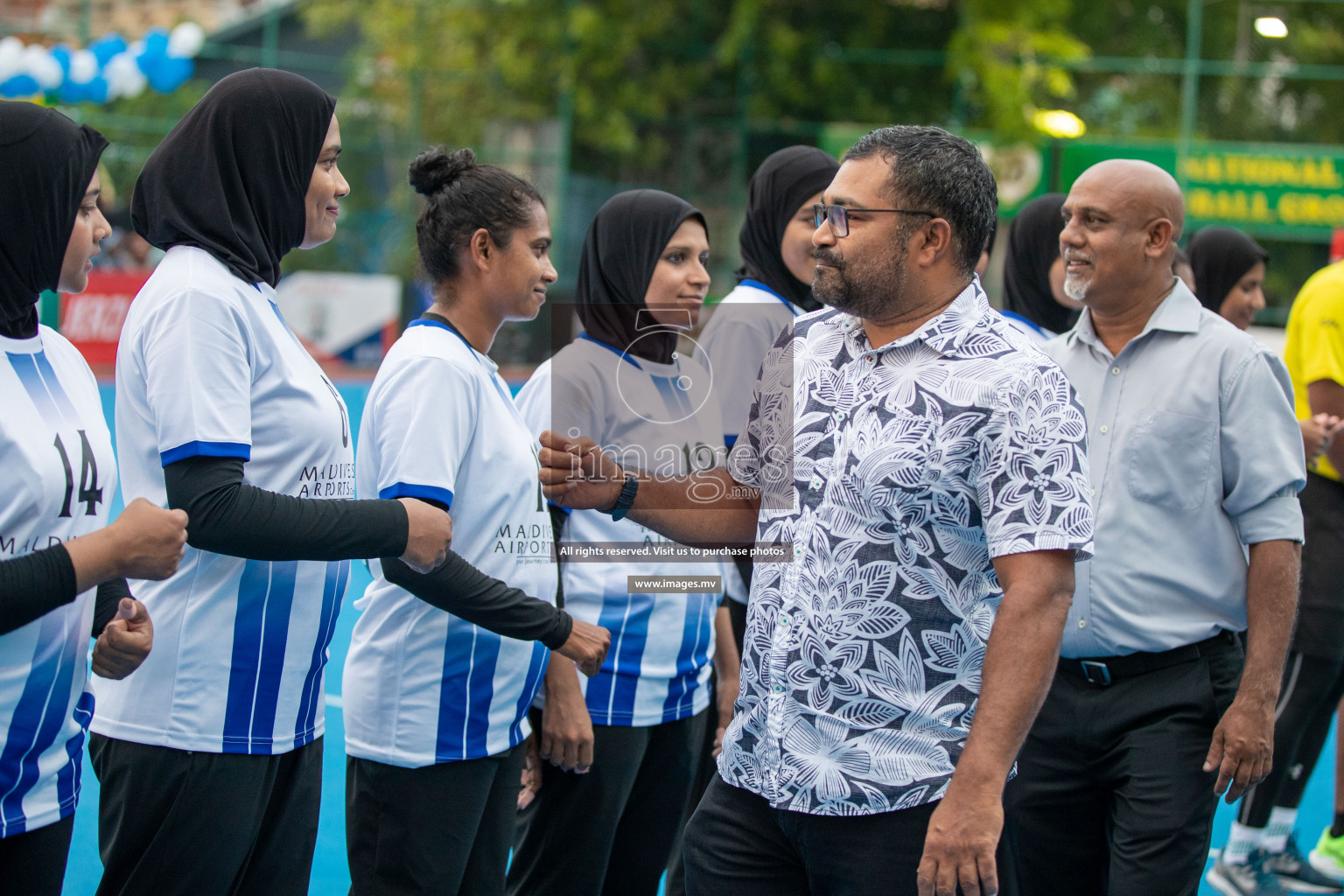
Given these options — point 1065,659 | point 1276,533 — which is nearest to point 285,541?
point 1065,659

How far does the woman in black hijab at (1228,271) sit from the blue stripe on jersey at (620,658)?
11.4ft

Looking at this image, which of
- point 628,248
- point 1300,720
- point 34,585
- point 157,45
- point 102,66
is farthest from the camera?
point 157,45

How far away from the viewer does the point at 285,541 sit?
91.7 inches

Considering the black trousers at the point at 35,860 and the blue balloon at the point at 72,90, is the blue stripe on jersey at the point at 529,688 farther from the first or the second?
the blue balloon at the point at 72,90

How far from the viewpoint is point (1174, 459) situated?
3.21 meters

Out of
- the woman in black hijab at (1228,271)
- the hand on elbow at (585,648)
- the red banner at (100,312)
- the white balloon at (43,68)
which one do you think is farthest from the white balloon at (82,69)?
the hand on elbow at (585,648)

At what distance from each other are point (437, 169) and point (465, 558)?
985 millimetres

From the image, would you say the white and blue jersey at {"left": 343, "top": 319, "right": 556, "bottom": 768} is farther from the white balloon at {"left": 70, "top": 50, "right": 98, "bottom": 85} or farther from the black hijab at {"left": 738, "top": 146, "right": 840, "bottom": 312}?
the white balloon at {"left": 70, "top": 50, "right": 98, "bottom": 85}

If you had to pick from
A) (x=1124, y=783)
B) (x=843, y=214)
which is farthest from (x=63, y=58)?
(x=1124, y=783)

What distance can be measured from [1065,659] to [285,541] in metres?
2.07

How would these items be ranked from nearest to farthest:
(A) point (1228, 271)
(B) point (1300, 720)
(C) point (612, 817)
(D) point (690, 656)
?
(C) point (612, 817) < (D) point (690, 656) < (B) point (1300, 720) < (A) point (1228, 271)

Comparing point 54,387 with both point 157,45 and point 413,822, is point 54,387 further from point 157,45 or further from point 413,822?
point 157,45

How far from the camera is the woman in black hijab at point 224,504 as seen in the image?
2.31m

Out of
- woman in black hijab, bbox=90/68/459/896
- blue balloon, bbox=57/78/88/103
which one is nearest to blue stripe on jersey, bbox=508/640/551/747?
woman in black hijab, bbox=90/68/459/896
